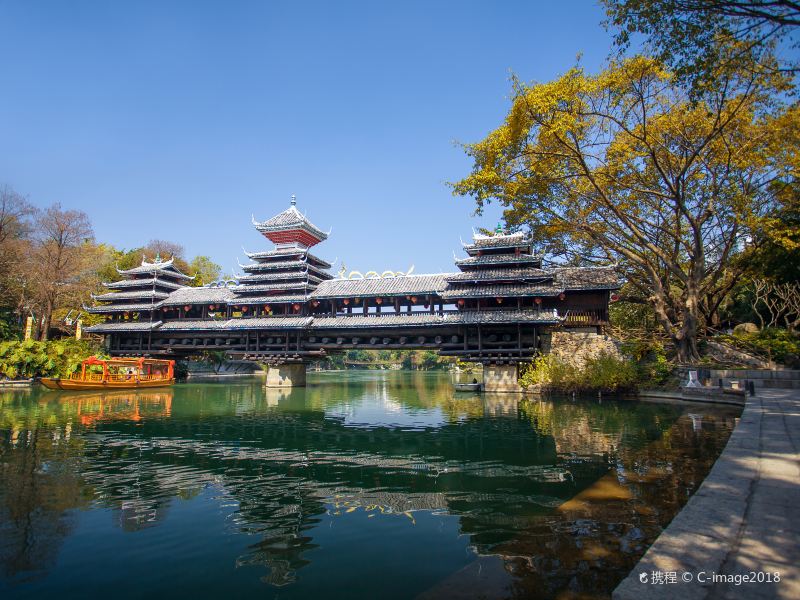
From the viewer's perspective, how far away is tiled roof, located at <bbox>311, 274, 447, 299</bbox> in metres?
28.5

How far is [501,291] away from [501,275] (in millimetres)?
1081

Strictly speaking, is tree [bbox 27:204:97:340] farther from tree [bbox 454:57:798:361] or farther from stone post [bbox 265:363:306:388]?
tree [bbox 454:57:798:361]

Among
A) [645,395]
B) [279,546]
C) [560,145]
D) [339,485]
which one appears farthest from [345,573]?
[645,395]

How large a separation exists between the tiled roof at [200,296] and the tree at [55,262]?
8092 mm

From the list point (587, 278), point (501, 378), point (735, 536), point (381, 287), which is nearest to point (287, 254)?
point (381, 287)

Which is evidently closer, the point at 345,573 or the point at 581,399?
the point at 345,573

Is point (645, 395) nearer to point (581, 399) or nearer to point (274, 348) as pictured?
point (581, 399)

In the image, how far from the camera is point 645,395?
21.4m

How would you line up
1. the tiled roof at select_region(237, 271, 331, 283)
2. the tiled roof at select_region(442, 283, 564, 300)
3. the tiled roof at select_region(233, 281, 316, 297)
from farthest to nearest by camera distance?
the tiled roof at select_region(237, 271, 331, 283) → the tiled roof at select_region(233, 281, 316, 297) → the tiled roof at select_region(442, 283, 564, 300)

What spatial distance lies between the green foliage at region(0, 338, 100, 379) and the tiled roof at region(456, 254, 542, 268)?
81.7 ft

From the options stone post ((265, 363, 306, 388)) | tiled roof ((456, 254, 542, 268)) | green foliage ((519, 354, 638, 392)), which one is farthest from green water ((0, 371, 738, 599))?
stone post ((265, 363, 306, 388))

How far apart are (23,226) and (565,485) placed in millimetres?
48445

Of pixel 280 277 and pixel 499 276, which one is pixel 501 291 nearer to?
pixel 499 276

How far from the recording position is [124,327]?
3400cm
